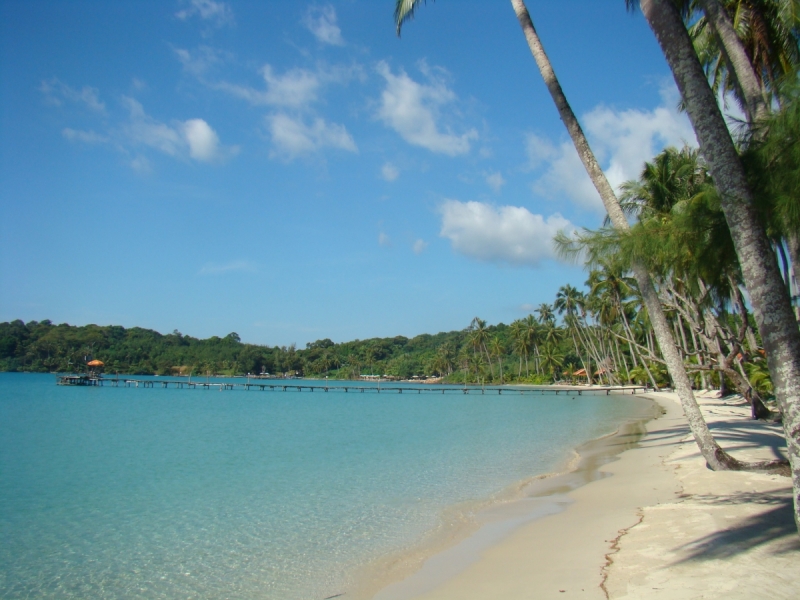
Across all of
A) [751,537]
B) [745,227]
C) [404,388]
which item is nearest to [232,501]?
[751,537]

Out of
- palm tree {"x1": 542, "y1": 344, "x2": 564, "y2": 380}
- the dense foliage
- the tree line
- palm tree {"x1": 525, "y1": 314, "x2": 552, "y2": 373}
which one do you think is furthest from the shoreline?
the dense foliage

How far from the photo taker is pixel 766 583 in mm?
4512

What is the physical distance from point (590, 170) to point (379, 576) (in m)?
7.03

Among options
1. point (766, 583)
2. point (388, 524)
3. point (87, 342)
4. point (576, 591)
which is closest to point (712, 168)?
point (766, 583)

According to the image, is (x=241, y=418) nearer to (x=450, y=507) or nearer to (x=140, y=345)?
(x=450, y=507)

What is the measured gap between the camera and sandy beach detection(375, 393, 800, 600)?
194 inches

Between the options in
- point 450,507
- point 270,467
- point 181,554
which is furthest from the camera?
point 270,467

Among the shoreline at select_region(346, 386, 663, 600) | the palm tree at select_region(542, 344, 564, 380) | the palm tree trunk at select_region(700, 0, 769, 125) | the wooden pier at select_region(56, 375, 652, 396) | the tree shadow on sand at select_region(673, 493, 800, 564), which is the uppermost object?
the palm tree at select_region(542, 344, 564, 380)

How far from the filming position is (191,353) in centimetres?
13100

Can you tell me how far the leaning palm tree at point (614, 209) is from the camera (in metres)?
8.95

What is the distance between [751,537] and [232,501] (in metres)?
9.25

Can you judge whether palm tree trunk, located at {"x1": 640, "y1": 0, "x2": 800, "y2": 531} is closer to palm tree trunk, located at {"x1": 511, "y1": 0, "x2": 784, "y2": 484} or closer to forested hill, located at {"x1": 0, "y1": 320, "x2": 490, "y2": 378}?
palm tree trunk, located at {"x1": 511, "y1": 0, "x2": 784, "y2": 484}

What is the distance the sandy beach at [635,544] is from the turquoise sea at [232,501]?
1237 mm

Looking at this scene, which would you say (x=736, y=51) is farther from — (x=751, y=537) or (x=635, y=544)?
(x=635, y=544)
